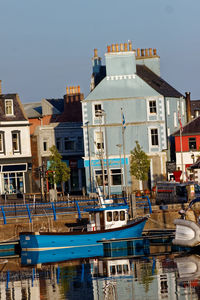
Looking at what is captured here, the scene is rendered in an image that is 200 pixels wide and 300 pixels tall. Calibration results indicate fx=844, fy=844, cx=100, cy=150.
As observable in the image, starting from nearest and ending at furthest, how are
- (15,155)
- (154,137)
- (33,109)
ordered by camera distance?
(154,137)
(15,155)
(33,109)

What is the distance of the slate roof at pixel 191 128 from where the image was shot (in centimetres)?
8275

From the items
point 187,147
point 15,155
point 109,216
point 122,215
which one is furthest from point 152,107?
point 109,216

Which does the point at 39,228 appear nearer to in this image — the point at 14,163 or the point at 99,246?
the point at 99,246

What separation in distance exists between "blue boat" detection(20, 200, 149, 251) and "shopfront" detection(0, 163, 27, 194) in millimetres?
24213

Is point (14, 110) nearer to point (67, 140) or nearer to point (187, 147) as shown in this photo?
point (67, 140)

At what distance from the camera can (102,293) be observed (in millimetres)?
41562

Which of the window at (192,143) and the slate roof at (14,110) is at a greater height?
the slate roof at (14,110)

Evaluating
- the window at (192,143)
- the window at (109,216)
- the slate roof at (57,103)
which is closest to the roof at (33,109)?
the slate roof at (57,103)

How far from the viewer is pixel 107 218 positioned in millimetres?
57188

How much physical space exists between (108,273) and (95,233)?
880 centimetres

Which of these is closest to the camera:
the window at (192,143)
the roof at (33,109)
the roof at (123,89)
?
the roof at (123,89)

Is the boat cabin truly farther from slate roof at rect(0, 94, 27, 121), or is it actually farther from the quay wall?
slate roof at rect(0, 94, 27, 121)

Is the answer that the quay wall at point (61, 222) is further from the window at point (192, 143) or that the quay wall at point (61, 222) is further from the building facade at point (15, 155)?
the building facade at point (15, 155)

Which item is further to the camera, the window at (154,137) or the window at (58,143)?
the window at (58,143)
